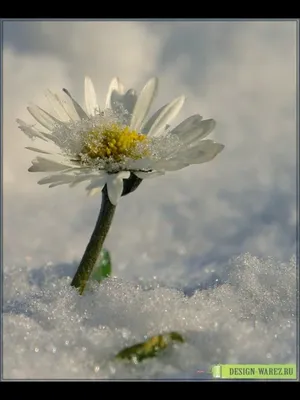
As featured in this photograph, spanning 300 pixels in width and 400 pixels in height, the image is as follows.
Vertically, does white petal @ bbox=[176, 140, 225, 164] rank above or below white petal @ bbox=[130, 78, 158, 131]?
below

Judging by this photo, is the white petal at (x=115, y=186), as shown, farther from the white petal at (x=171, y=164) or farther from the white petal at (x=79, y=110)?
the white petal at (x=79, y=110)

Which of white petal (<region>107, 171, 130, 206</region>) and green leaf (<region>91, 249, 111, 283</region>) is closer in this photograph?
white petal (<region>107, 171, 130, 206</region>)

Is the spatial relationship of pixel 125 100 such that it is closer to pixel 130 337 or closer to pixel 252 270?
pixel 252 270

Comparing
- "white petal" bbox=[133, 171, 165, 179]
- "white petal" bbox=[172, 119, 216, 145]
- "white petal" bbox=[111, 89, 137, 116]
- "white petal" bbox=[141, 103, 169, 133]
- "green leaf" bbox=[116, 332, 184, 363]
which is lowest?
"green leaf" bbox=[116, 332, 184, 363]

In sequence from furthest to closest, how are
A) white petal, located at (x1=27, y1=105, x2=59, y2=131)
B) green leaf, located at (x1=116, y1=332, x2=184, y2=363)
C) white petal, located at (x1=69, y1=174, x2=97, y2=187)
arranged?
white petal, located at (x1=27, y1=105, x2=59, y2=131)
white petal, located at (x1=69, y1=174, x2=97, y2=187)
green leaf, located at (x1=116, y1=332, x2=184, y2=363)

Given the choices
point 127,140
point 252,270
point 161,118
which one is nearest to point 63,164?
point 127,140

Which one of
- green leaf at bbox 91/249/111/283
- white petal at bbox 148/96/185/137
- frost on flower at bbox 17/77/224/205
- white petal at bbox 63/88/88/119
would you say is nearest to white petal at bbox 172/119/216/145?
frost on flower at bbox 17/77/224/205

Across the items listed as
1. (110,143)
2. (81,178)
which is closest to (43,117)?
(110,143)

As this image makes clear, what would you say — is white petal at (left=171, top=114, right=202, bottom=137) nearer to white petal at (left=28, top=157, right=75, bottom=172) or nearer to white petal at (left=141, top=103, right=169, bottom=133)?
white petal at (left=141, top=103, right=169, bottom=133)

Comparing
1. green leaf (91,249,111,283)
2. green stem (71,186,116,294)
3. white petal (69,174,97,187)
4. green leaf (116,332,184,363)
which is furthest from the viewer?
green leaf (91,249,111,283)
